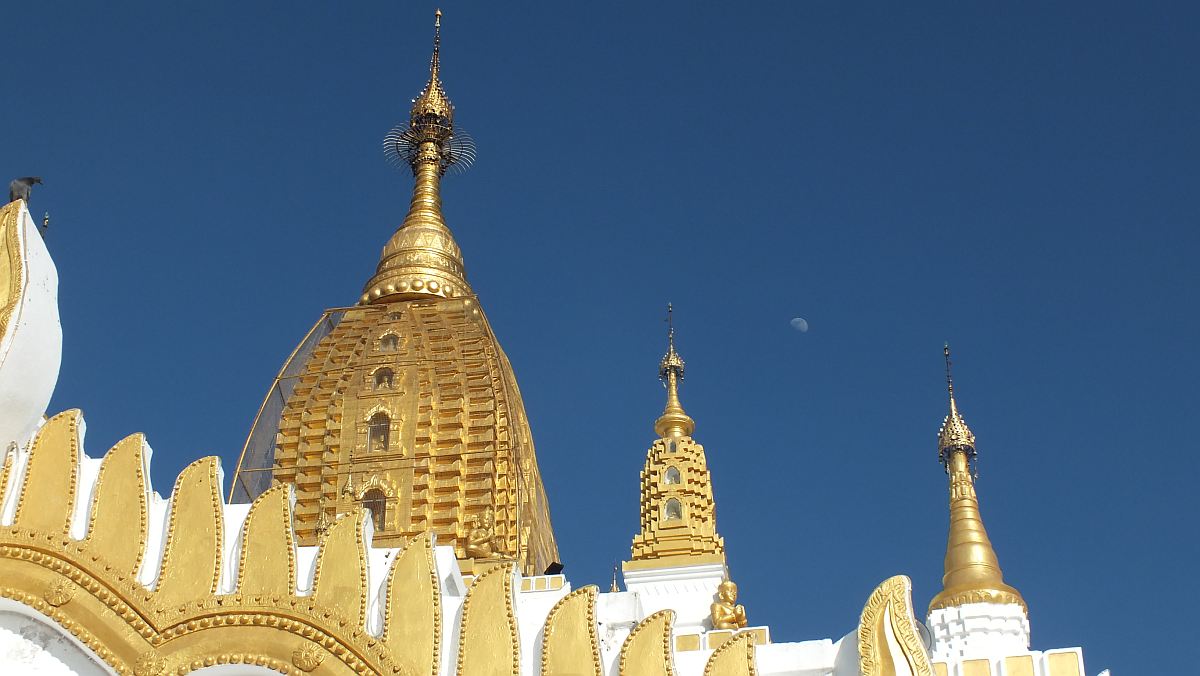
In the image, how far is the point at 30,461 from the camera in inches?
553

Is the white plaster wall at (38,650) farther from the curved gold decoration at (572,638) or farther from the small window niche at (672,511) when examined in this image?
the small window niche at (672,511)

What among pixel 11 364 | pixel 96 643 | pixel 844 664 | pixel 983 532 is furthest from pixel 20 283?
pixel 983 532

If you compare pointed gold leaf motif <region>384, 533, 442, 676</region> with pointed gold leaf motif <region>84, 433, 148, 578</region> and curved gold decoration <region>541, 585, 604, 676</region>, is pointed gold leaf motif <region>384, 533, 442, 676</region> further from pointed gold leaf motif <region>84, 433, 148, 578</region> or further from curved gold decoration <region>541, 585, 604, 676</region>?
pointed gold leaf motif <region>84, 433, 148, 578</region>

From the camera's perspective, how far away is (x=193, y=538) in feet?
45.1

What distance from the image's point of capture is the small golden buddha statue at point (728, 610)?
19.5m

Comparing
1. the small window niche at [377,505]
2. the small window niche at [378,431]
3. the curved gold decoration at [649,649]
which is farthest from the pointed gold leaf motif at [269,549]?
the small window niche at [378,431]

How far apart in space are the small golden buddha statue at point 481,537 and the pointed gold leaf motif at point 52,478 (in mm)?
7112

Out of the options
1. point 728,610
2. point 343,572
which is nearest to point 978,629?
point 728,610

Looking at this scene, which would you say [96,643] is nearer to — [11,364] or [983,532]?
[11,364]

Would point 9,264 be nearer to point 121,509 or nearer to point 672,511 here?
point 121,509

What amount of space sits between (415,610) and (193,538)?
1.83m

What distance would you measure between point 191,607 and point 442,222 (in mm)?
14102

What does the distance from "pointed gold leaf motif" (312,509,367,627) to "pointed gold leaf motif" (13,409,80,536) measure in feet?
6.56

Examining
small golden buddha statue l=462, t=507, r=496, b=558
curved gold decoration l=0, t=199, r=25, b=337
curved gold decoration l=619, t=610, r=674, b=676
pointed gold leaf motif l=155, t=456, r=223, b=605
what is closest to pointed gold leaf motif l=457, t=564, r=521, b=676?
curved gold decoration l=619, t=610, r=674, b=676
